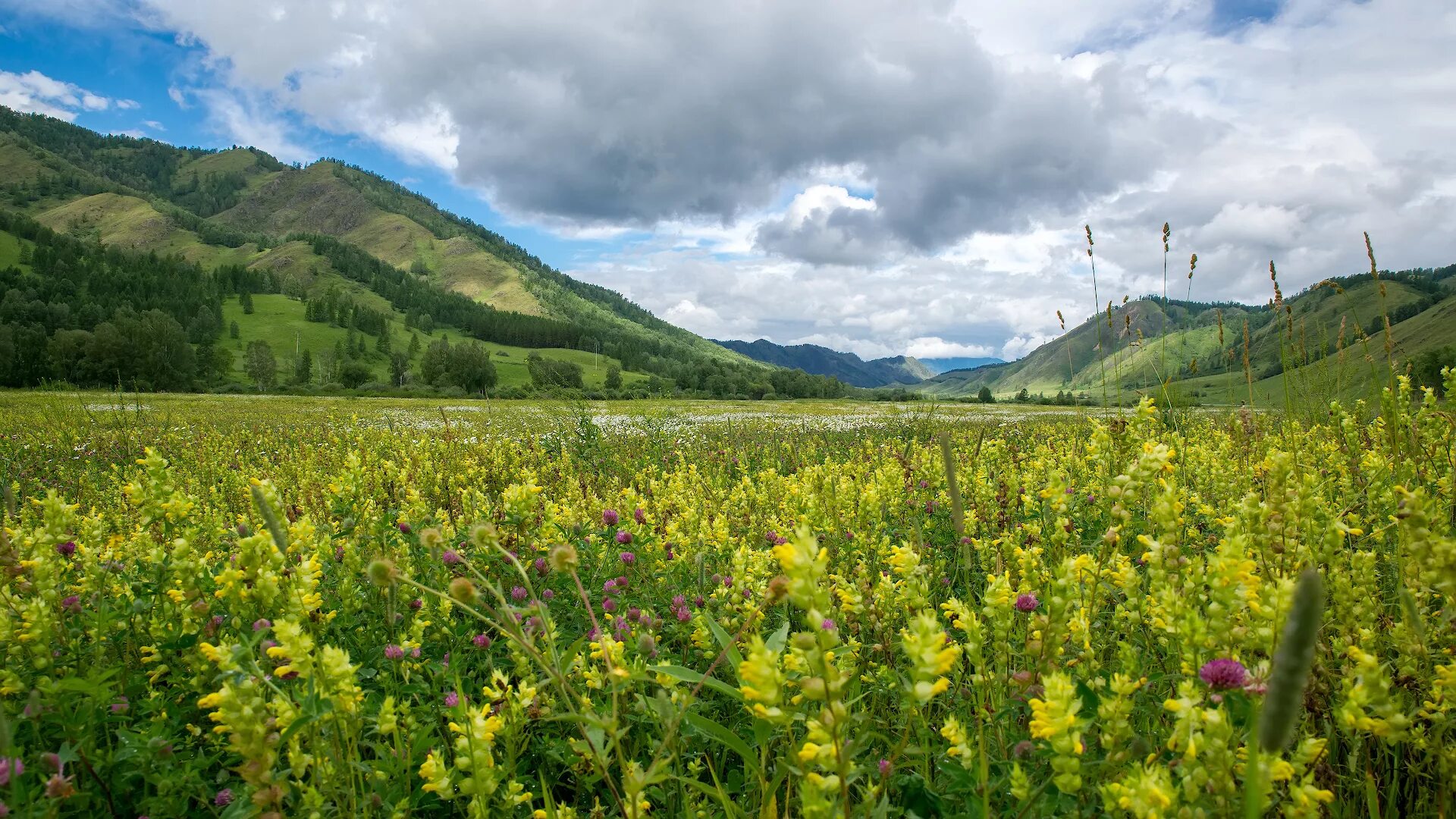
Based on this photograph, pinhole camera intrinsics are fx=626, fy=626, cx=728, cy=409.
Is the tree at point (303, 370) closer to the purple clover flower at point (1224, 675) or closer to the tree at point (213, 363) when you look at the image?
the tree at point (213, 363)

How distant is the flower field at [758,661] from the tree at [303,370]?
4659 inches

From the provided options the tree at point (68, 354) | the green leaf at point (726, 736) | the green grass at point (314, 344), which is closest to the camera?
the green leaf at point (726, 736)

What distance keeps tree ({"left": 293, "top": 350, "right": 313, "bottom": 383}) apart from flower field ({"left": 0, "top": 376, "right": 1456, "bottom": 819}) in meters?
118

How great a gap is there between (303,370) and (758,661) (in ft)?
409

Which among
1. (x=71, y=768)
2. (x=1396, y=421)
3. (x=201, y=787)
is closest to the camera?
(x=201, y=787)

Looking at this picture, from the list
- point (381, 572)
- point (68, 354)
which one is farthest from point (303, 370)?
Result: point (381, 572)

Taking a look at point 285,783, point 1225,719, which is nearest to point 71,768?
point 285,783

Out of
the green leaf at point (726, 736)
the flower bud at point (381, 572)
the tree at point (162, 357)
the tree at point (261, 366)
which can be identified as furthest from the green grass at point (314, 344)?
the green leaf at point (726, 736)

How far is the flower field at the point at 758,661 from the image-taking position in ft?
5.23

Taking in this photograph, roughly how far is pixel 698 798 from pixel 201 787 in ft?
5.88

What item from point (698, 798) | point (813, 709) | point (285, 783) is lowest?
point (698, 798)

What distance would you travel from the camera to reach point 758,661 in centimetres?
141

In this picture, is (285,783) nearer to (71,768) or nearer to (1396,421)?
(71,768)

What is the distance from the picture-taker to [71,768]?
7.84 ft
